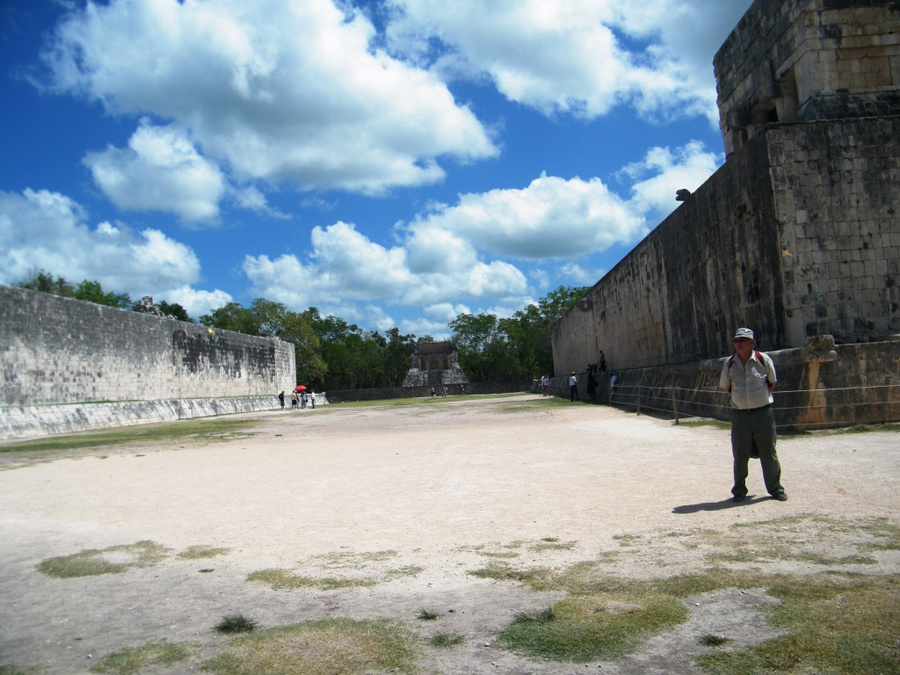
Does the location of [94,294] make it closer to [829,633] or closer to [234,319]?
[234,319]

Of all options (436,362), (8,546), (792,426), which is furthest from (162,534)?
(436,362)

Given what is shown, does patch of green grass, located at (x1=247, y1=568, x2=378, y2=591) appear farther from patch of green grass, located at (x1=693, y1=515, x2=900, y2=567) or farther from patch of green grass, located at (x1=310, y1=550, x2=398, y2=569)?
patch of green grass, located at (x1=693, y1=515, x2=900, y2=567)

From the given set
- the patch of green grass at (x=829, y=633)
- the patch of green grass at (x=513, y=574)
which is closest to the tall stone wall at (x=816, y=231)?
the patch of green grass at (x=829, y=633)

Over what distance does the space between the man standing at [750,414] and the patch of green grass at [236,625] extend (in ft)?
11.8

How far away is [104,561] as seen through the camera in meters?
4.22

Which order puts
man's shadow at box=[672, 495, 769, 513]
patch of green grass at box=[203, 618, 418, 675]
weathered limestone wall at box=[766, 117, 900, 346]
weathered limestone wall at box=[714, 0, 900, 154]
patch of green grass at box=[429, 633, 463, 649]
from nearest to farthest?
patch of green grass at box=[203, 618, 418, 675]
patch of green grass at box=[429, 633, 463, 649]
man's shadow at box=[672, 495, 769, 513]
weathered limestone wall at box=[766, 117, 900, 346]
weathered limestone wall at box=[714, 0, 900, 154]

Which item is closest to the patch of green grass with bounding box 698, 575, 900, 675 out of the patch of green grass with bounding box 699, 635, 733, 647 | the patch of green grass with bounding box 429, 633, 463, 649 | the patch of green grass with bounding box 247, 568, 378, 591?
the patch of green grass with bounding box 699, 635, 733, 647

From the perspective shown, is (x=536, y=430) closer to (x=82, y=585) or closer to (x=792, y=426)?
(x=792, y=426)

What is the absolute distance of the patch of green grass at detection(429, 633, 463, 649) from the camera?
2.66 metres

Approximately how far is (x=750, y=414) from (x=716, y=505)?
79cm

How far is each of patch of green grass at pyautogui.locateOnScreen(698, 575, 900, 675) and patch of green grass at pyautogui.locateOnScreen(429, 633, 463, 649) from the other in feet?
3.00

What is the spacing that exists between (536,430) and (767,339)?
165 inches

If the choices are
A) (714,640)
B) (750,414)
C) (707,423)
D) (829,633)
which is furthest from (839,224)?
(714,640)

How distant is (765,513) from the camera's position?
Result: 4.54 metres
